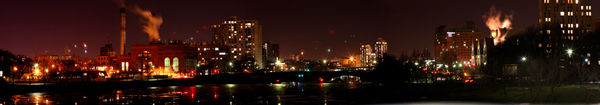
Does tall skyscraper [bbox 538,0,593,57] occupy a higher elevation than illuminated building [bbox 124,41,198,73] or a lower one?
higher

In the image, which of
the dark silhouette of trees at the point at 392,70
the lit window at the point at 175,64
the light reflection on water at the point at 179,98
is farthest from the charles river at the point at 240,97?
the lit window at the point at 175,64

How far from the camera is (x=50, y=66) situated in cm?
17775

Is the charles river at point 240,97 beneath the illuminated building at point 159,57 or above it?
beneath

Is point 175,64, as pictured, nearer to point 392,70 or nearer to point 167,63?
point 167,63

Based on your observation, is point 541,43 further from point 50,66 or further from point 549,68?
point 50,66

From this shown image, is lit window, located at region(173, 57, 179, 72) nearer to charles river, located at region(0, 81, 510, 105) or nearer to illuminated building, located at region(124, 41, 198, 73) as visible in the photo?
illuminated building, located at region(124, 41, 198, 73)

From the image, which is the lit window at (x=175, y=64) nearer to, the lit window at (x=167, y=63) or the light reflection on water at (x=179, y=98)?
the lit window at (x=167, y=63)

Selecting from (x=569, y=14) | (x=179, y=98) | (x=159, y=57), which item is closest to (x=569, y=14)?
(x=569, y=14)

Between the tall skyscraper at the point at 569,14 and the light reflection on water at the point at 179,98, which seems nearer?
the light reflection on water at the point at 179,98

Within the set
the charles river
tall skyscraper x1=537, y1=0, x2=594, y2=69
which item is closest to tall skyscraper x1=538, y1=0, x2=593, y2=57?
tall skyscraper x1=537, y1=0, x2=594, y2=69

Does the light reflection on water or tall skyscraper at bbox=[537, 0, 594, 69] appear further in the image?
tall skyscraper at bbox=[537, 0, 594, 69]

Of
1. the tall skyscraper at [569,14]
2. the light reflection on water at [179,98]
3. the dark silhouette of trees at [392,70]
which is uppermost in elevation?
the tall skyscraper at [569,14]

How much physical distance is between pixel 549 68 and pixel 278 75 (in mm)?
84639

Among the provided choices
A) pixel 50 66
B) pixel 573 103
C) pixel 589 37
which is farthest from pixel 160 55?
pixel 573 103
